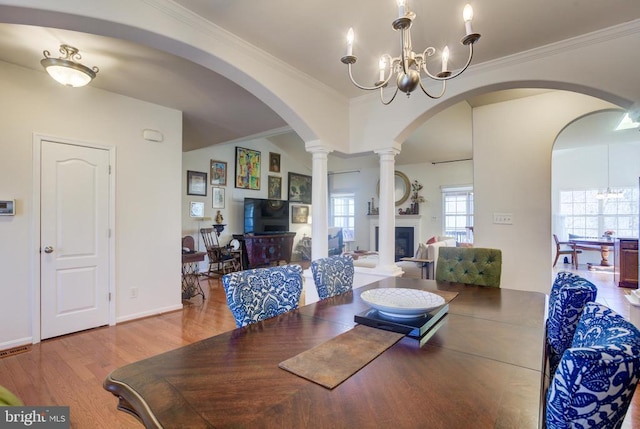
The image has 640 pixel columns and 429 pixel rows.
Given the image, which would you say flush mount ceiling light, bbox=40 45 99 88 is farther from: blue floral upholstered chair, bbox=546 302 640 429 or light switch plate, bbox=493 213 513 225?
light switch plate, bbox=493 213 513 225

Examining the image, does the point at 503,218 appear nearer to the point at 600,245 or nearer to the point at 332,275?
the point at 332,275

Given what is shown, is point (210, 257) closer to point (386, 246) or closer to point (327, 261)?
point (386, 246)

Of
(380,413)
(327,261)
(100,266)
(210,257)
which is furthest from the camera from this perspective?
(210,257)

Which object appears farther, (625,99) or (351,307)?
(625,99)

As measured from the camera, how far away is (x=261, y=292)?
1.56 metres

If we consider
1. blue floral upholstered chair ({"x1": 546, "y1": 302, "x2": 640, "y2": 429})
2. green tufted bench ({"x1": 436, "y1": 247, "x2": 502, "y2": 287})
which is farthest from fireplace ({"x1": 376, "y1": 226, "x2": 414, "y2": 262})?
blue floral upholstered chair ({"x1": 546, "y1": 302, "x2": 640, "y2": 429})

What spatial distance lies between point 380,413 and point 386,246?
272 cm

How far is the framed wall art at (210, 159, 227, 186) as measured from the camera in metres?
6.79

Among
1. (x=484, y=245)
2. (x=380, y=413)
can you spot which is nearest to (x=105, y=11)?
(x=380, y=413)

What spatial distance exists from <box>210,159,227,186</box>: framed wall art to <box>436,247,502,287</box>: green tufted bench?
216 inches

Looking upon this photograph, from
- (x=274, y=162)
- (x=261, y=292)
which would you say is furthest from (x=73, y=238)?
(x=274, y=162)

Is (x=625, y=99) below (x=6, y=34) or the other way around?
below

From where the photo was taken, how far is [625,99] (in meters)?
2.19

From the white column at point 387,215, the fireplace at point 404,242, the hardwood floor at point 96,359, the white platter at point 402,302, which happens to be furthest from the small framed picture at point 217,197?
the white platter at point 402,302
